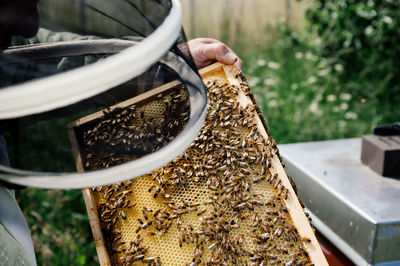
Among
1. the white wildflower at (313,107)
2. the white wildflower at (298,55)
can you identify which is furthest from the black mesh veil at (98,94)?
the white wildflower at (298,55)

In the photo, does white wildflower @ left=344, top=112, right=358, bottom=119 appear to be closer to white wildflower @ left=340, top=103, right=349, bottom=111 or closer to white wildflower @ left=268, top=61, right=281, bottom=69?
white wildflower @ left=340, top=103, right=349, bottom=111

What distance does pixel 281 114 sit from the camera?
5043 millimetres

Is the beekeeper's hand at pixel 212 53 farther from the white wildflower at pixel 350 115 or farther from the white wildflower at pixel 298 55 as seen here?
the white wildflower at pixel 298 55

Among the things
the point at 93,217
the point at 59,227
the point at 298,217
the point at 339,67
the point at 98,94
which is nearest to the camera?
the point at 98,94

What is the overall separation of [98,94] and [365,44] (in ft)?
17.5

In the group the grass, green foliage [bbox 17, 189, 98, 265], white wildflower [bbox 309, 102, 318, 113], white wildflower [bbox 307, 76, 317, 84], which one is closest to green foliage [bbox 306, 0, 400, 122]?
the grass

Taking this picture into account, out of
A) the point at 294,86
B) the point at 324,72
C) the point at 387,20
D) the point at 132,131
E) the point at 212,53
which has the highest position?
the point at 212,53

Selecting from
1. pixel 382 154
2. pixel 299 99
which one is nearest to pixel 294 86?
pixel 299 99

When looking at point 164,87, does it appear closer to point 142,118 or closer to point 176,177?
point 142,118

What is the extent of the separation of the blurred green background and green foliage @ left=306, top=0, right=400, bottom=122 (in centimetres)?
1

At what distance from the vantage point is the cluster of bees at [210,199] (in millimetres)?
1563

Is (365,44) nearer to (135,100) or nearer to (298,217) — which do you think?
(298,217)

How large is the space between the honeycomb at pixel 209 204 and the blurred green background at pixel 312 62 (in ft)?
A: 7.06

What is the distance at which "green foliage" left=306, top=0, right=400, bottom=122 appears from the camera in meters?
5.16
